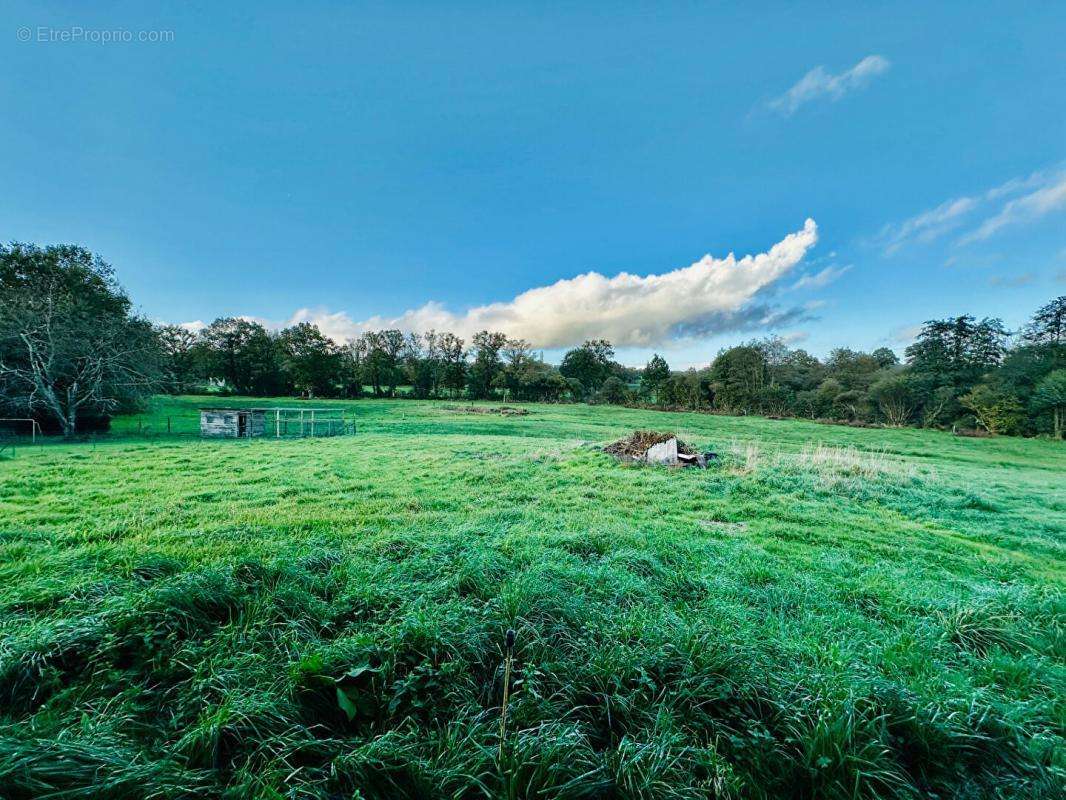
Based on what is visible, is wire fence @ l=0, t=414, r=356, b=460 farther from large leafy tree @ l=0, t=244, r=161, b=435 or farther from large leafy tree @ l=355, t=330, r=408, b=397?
large leafy tree @ l=355, t=330, r=408, b=397

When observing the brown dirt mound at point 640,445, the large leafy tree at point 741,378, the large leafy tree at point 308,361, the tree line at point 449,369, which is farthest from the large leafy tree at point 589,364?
the brown dirt mound at point 640,445

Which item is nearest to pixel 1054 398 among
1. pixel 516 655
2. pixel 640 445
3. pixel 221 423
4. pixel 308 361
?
pixel 640 445

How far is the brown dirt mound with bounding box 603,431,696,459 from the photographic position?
13.4m

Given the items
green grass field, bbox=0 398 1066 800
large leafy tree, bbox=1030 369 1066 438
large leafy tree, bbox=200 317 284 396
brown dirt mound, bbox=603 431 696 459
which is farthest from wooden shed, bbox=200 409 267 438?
large leafy tree, bbox=1030 369 1066 438

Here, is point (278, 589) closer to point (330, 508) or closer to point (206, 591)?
point (206, 591)

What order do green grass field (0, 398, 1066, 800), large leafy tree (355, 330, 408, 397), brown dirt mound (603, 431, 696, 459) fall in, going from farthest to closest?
large leafy tree (355, 330, 408, 397), brown dirt mound (603, 431, 696, 459), green grass field (0, 398, 1066, 800)

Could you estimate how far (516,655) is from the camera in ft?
10.0

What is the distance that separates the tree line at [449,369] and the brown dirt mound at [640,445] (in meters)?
23.2

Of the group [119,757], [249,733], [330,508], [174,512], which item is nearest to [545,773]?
[249,733]

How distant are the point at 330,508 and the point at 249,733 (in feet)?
A: 17.7

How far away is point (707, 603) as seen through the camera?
163 inches

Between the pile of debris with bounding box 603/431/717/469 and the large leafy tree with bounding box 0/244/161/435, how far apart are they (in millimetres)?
23492

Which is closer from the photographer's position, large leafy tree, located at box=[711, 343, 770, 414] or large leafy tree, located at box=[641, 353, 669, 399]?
large leafy tree, located at box=[711, 343, 770, 414]

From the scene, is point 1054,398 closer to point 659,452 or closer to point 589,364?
point 659,452
